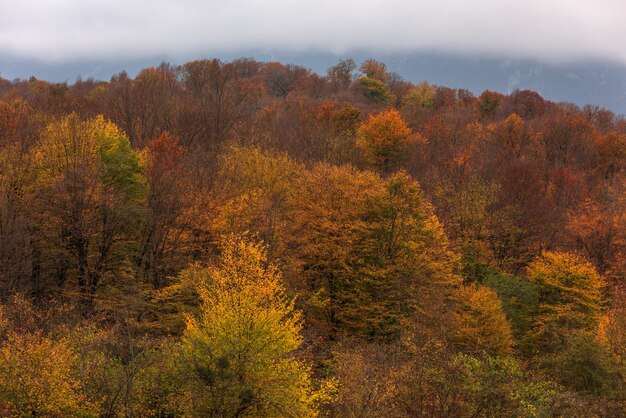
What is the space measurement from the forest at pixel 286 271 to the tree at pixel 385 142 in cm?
26

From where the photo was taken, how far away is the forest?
60.9 feet

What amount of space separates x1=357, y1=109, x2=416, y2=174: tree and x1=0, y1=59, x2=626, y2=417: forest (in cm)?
26

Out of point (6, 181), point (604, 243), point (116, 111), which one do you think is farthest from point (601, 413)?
point (116, 111)

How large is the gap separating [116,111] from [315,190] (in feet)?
100

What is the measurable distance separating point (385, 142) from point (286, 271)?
33.6 metres

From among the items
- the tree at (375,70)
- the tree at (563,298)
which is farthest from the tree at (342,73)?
the tree at (563,298)

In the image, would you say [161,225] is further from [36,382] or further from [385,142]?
[385,142]

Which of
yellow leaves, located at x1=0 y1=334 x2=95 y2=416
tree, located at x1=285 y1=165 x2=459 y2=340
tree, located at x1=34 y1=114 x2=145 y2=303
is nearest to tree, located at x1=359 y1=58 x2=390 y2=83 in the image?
tree, located at x1=285 y1=165 x2=459 y2=340

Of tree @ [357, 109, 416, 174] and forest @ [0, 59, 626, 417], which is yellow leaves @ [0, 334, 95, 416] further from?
tree @ [357, 109, 416, 174]

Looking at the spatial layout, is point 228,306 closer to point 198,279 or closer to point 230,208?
point 198,279

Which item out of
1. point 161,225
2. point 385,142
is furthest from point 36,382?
point 385,142

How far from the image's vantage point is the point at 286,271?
29.9 meters

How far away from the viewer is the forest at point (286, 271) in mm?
18562

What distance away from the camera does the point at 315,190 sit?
113ft
